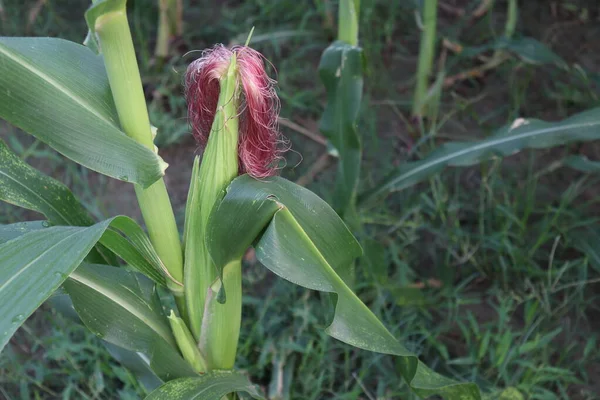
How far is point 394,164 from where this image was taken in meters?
2.12

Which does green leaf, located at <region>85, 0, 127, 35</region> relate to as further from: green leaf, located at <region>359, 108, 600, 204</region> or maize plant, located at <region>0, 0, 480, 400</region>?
green leaf, located at <region>359, 108, 600, 204</region>

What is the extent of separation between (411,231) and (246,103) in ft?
3.21

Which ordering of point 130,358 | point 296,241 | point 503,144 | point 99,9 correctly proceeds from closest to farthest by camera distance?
point 99,9
point 296,241
point 130,358
point 503,144

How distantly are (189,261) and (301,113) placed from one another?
4.31 ft

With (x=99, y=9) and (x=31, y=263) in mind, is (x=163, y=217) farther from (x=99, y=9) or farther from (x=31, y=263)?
(x=99, y=9)

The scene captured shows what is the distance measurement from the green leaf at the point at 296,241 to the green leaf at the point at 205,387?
201mm

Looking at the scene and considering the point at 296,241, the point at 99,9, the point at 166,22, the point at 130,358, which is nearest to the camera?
the point at 99,9

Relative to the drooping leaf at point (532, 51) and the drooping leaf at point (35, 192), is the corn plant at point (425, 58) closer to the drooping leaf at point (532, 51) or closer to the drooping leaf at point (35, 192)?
the drooping leaf at point (532, 51)

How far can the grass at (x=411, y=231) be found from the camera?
1.58 metres

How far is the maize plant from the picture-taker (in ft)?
2.99

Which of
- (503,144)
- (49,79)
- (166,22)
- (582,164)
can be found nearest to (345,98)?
(503,144)

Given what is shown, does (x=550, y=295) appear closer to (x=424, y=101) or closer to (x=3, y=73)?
(x=424, y=101)

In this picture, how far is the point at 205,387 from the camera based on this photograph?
1078mm

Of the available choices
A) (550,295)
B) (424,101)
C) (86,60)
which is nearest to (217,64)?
(86,60)
